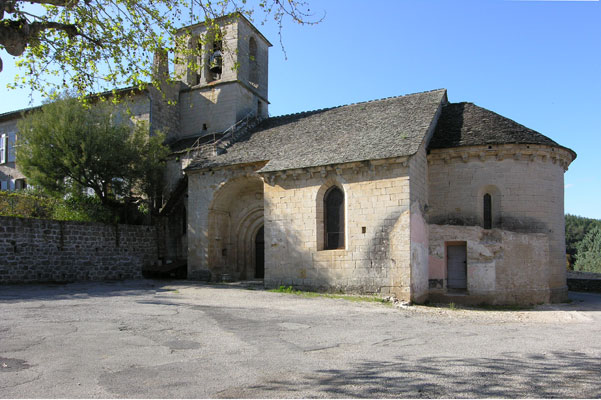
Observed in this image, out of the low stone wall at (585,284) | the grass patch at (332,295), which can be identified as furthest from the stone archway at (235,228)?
the low stone wall at (585,284)

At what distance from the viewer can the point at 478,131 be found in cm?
1563

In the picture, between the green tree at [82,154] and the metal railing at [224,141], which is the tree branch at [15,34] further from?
the metal railing at [224,141]

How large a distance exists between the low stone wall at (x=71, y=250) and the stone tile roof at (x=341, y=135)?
13.0 feet

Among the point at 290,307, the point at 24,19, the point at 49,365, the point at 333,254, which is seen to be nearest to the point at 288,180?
the point at 333,254

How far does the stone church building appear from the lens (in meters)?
13.8

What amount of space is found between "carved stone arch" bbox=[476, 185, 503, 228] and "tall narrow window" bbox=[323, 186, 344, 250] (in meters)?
4.67

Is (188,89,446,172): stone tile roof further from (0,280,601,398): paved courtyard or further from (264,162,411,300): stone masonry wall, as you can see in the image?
(0,280,601,398): paved courtyard

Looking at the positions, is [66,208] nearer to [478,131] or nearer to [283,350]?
[283,350]

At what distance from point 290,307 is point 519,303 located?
723cm

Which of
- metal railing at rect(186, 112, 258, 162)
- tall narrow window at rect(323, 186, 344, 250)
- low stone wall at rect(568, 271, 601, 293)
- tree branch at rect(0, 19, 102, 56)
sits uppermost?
metal railing at rect(186, 112, 258, 162)

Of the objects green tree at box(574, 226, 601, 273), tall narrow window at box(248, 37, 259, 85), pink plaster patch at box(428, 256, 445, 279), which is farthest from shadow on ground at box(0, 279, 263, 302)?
green tree at box(574, 226, 601, 273)

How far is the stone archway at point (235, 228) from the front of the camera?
18.1 m

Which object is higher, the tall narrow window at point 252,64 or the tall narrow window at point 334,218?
the tall narrow window at point 252,64

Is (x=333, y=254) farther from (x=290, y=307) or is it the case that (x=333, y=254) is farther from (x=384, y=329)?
(x=384, y=329)
